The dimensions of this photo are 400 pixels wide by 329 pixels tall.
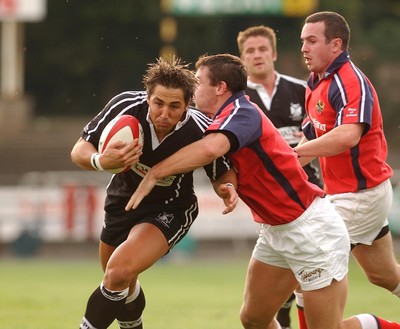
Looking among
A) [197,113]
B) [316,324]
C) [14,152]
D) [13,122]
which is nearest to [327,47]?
[197,113]

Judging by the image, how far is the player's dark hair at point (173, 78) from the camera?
629cm

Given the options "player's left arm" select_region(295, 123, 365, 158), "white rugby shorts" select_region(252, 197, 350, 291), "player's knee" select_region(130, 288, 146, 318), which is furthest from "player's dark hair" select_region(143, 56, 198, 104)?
"player's knee" select_region(130, 288, 146, 318)

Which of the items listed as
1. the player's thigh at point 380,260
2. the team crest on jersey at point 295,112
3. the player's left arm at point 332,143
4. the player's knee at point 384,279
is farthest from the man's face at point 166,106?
the team crest on jersey at point 295,112

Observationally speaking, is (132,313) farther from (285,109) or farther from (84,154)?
(285,109)

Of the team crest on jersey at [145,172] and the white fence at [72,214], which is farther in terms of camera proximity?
the white fence at [72,214]

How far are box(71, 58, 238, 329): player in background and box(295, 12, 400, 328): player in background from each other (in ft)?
2.93

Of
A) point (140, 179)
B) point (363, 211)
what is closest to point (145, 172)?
point (140, 179)

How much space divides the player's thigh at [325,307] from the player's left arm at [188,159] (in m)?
1.02

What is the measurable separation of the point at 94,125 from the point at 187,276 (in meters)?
9.09

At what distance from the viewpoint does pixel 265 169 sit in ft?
20.6

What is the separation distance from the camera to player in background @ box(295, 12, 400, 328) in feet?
22.7

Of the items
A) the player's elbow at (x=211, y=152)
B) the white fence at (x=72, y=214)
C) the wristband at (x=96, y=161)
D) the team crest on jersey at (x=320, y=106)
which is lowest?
the white fence at (x=72, y=214)

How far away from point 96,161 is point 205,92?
0.79 meters

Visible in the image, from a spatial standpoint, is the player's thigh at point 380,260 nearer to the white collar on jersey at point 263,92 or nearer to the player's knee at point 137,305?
the player's knee at point 137,305
